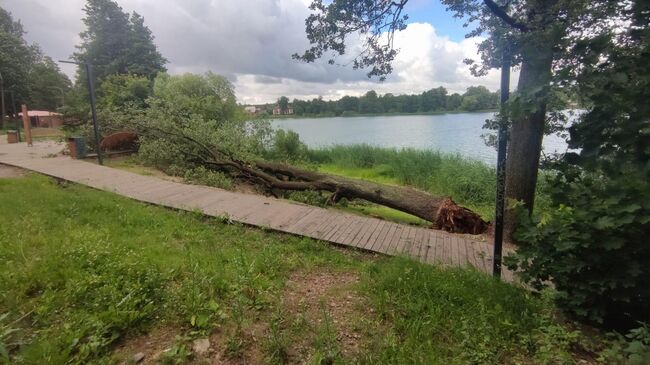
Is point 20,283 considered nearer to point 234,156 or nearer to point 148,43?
point 234,156

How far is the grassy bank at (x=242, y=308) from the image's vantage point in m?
2.24

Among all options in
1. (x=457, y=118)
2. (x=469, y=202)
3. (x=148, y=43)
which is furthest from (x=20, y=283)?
(x=148, y=43)

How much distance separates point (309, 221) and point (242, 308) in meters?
3.01

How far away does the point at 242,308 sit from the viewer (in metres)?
2.67

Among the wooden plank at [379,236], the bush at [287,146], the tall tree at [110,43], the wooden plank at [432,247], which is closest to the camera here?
the wooden plank at [432,247]

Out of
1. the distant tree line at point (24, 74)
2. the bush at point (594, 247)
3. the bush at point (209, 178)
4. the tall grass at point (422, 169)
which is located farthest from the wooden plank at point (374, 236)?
the distant tree line at point (24, 74)

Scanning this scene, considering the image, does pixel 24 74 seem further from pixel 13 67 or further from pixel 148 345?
pixel 148 345

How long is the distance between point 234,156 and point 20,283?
23.0ft

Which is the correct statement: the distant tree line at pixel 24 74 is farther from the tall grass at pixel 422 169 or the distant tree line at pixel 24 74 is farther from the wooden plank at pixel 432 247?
the wooden plank at pixel 432 247

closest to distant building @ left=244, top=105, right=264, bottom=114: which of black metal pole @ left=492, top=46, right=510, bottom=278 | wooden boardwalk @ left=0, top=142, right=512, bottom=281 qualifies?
wooden boardwalk @ left=0, top=142, right=512, bottom=281

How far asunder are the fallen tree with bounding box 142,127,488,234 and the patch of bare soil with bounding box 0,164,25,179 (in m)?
3.34

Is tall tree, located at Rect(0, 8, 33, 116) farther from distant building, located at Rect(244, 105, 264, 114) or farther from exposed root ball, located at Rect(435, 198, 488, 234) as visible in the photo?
exposed root ball, located at Rect(435, 198, 488, 234)

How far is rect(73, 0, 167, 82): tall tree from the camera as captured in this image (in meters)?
34.6

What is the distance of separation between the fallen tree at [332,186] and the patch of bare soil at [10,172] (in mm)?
3344
